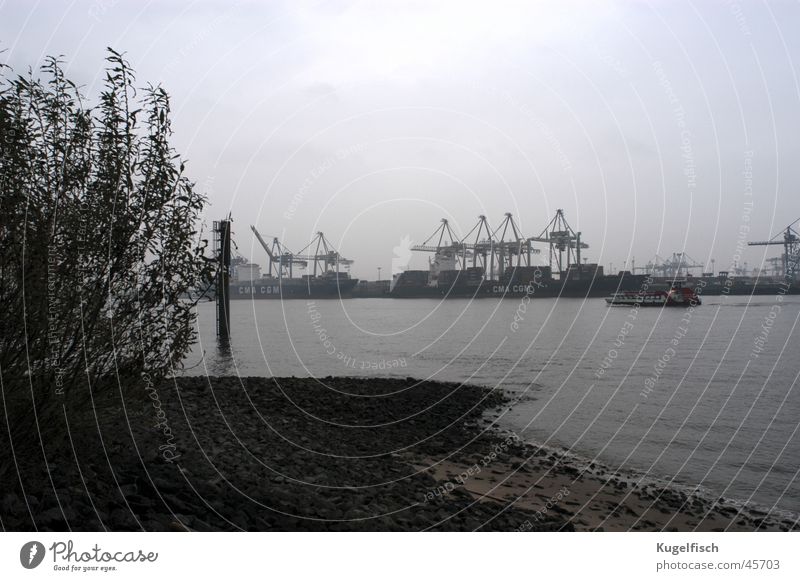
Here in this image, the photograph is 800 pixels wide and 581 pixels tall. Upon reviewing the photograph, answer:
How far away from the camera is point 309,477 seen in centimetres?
598

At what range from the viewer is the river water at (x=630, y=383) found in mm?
10391

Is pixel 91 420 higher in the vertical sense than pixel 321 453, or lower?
higher

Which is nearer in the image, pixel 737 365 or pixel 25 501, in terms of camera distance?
pixel 25 501

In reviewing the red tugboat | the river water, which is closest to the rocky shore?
the river water

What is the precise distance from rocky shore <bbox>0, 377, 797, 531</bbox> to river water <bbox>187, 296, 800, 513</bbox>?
→ 101cm

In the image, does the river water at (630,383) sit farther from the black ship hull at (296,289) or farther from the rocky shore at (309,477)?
the black ship hull at (296,289)

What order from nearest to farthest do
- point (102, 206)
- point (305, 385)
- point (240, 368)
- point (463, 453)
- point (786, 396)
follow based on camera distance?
1. point (102, 206)
2. point (463, 453)
3. point (305, 385)
4. point (786, 396)
5. point (240, 368)

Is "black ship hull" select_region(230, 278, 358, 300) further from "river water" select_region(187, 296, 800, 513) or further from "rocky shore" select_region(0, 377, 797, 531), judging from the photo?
"rocky shore" select_region(0, 377, 797, 531)

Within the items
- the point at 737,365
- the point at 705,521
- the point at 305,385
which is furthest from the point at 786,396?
the point at 305,385

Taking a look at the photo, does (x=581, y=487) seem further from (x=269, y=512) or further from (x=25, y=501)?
(x=25, y=501)

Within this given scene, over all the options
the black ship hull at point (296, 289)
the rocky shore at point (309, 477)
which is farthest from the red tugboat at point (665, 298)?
the rocky shore at point (309, 477)

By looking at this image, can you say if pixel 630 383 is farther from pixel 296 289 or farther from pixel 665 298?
pixel 296 289

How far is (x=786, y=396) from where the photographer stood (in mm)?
17031

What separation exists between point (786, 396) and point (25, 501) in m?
19.2
